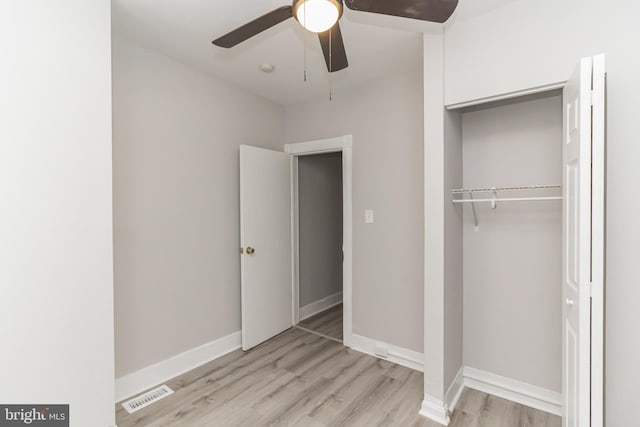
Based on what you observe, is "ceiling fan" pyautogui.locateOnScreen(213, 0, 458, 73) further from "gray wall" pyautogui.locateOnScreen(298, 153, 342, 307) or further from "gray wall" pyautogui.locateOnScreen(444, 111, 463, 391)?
"gray wall" pyautogui.locateOnScreen(298, 153, 342, 307)

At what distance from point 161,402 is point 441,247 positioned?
2.18m

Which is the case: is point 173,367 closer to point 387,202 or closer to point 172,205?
point 172,205

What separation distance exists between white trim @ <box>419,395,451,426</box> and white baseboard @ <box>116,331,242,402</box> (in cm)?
174

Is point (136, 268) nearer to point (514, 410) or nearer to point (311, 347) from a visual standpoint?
point (311, 347)

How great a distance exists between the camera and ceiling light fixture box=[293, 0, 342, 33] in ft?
3.88

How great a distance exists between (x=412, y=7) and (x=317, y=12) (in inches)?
16.2

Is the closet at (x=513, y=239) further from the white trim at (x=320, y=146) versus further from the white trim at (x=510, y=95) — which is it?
the white trim at (x=320, y=146)

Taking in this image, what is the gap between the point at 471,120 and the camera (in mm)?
2295

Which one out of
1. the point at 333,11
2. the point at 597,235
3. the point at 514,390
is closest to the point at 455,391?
the point at 514,390

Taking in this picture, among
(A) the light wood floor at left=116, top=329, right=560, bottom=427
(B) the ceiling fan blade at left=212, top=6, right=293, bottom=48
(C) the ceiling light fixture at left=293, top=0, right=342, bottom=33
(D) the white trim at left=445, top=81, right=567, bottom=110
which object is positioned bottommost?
(A) the light wood floor at left=116, top=329, right=560, bottom=427

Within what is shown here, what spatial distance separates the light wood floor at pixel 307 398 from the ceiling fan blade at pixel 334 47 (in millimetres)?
2190

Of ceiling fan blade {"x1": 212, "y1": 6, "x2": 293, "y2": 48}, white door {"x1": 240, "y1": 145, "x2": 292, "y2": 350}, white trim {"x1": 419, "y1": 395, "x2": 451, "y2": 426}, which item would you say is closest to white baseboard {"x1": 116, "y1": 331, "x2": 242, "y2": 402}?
white door {"x1": 240, "y1": 145, "x2": 292, "y2": 350}

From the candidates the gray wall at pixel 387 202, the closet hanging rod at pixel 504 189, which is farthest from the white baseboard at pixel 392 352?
the closet hanging rod at pixel 504 189

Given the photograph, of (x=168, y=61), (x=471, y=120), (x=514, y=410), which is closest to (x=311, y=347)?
(x=514, y=410)
